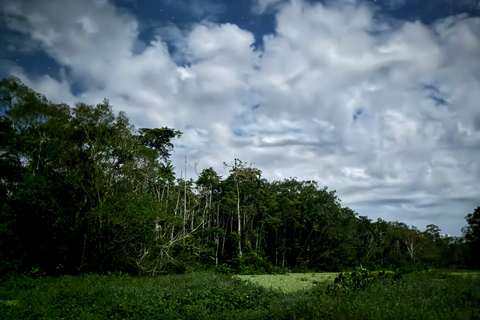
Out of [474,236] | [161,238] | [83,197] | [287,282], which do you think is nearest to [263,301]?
[474,236]

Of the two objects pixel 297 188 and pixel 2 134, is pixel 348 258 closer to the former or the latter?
pixel 297 188

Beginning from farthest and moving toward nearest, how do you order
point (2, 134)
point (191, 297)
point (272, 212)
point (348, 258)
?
point (348, 258) → point (272, 212) → point (2, 134) → point (191, 297)

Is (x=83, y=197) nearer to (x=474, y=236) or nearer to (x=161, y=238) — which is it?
(x=161, y=238)

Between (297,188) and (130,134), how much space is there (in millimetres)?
15418

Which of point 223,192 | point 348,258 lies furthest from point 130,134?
point 348,258

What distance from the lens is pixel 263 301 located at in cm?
948

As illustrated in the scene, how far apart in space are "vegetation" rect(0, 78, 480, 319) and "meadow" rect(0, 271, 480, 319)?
0.14ft

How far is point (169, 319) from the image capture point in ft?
25.7

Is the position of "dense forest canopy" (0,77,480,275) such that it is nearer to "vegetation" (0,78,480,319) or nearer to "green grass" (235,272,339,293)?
"vegetation" (0,78,480,319)

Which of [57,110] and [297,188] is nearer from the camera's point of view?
[57,110]

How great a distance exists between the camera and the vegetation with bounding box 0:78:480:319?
841 centimetres

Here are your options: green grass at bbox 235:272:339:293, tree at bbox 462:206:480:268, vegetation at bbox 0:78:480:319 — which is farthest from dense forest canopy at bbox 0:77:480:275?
tree at bbox 462:206:480:268

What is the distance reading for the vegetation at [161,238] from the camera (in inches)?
331

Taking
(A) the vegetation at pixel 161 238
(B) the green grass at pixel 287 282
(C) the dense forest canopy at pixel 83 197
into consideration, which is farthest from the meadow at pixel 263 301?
(C) the dense forest canopy at pixel 83 197
